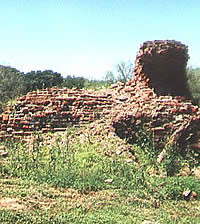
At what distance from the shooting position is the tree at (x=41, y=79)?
24.7 meters

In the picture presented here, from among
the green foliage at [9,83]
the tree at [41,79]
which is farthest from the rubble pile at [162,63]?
the tree at [41,79]

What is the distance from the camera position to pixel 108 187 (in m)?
6.90

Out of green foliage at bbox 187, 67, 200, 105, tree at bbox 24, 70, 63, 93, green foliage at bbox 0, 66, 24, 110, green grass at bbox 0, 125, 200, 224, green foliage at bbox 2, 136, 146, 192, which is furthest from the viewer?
tree at bbox 24, 70, 63, 93

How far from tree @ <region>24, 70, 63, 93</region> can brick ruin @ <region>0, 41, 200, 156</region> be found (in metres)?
13.0

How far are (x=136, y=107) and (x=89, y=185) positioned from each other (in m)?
3.74

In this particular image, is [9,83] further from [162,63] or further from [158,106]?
[158,106]

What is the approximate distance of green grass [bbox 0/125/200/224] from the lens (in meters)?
5.34

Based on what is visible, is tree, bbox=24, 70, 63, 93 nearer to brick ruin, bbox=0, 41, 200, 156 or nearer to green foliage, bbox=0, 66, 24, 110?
green foliage, bbox=0, 66, 24, 110

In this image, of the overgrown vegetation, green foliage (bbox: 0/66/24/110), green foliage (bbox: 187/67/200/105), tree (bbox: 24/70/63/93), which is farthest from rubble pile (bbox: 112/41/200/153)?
tree (bbox: 24/70/63/93)

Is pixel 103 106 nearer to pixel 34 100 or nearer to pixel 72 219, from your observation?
pixel 34 100

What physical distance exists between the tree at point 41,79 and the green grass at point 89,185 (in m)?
15.1

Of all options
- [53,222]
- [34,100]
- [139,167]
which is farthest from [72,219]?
[34,100]

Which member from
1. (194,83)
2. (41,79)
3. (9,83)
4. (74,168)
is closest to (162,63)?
(74,168)

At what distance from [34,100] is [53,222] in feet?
22.1
